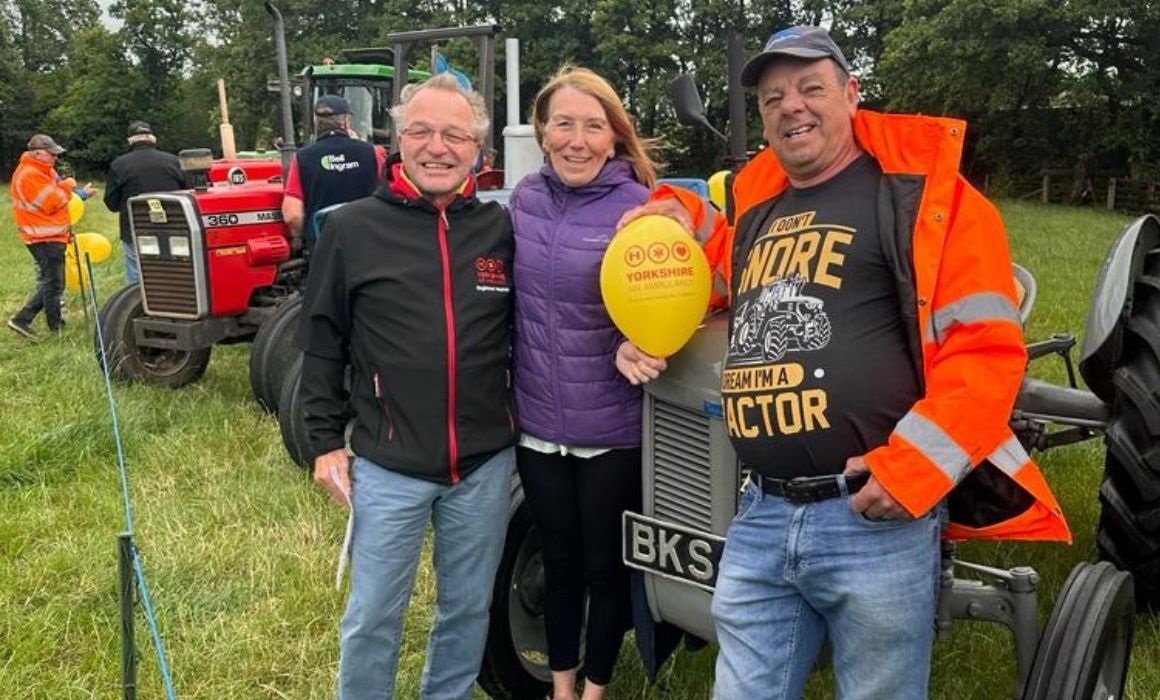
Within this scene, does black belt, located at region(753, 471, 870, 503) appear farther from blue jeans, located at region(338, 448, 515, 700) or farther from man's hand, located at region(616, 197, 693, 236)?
blue jeans, located at region(338, 448, 515, 700)

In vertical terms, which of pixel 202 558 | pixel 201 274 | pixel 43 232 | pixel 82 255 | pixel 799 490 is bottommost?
pixel 202 558

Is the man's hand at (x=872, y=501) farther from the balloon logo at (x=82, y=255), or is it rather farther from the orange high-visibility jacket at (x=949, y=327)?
the balloon logo at (x=82, y=255)

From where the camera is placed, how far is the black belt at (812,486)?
6.39 ft

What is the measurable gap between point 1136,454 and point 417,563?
1836 millimetres

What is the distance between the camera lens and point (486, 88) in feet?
19.5

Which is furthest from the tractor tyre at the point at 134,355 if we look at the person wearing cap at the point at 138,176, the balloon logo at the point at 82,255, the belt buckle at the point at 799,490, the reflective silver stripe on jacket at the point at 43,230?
the belt buckle at the point at 799,490

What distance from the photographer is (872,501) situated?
189 cm

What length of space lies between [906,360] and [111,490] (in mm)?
3965

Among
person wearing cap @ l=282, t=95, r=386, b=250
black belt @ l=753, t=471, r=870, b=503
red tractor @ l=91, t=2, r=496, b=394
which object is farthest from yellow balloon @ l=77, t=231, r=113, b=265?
black belt @ l=753, t=471, r=870, b=503

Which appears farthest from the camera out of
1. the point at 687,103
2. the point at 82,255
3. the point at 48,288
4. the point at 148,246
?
the point at 82,255

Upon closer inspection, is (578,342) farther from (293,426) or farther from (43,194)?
(43,194)

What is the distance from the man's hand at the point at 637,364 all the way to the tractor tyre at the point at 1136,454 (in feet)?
4.09

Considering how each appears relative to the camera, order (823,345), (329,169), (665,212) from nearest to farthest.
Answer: (823,345)
(665,212)
(329,169)

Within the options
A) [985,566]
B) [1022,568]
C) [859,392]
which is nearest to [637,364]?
[859,392]
